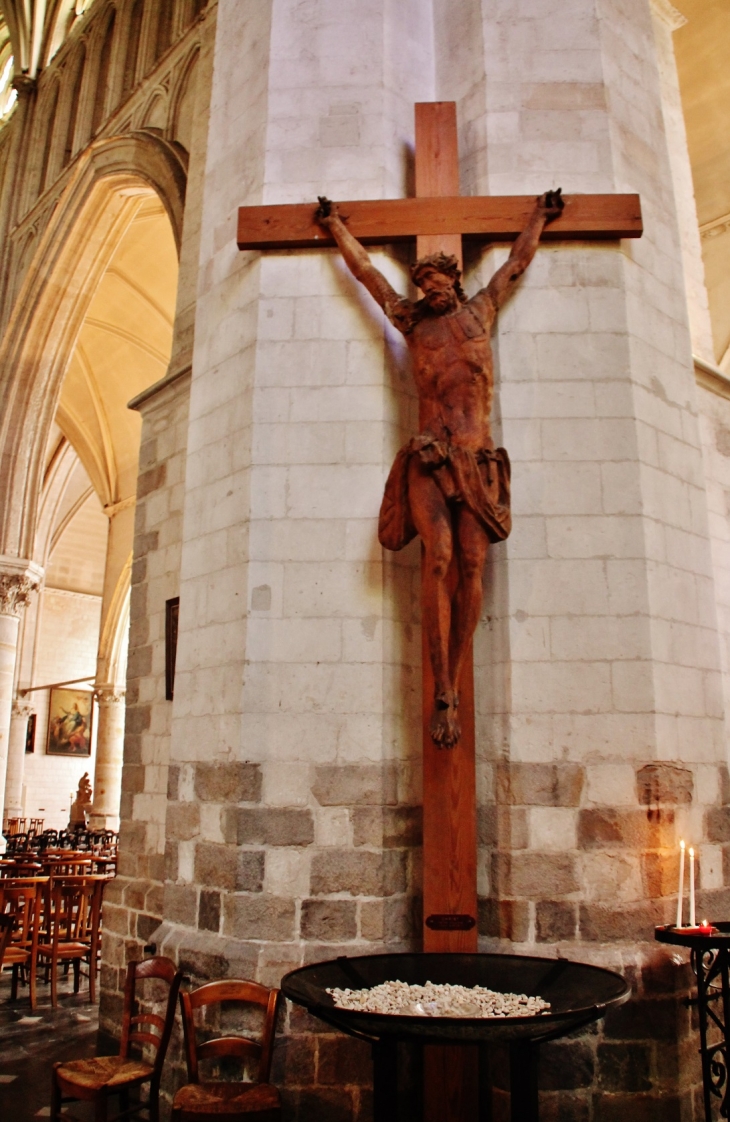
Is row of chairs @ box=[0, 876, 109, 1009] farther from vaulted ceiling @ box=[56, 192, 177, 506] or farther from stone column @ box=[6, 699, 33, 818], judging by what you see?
stone column @ box=[6, 699, 33, 818]

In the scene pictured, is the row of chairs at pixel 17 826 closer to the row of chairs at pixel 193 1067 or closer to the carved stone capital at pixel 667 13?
the row of chairs at pixel 193 1067

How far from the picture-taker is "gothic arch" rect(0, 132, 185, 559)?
9758 mm

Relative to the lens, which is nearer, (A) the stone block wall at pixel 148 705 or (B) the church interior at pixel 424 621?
(B) the church interior at pixel 424 621

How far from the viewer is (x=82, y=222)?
32.5ft

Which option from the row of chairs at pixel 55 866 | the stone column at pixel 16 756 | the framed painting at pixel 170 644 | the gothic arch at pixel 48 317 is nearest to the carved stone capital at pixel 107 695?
the stone column at pixel 16 756

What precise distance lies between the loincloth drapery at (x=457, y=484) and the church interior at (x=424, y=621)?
4 centimetres

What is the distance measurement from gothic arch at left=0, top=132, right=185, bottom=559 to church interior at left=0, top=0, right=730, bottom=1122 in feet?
16.1

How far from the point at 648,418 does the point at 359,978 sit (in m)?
2.57

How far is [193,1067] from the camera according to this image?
3.21 meters

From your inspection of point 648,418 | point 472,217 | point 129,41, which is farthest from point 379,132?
point 129,41

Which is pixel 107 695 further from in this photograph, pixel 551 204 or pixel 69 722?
pixel 551 204

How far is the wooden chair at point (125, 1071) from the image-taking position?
3236 mm

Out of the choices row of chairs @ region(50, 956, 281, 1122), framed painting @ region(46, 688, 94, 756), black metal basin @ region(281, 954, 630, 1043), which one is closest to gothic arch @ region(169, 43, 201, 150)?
row of chairs @ region(50, 956, 281, 1122)

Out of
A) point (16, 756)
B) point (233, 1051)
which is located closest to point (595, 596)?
point (233, 1051)
